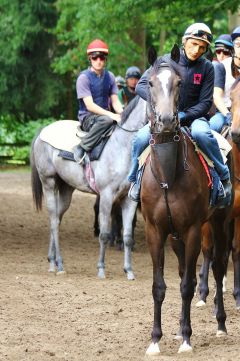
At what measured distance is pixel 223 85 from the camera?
39.8ft

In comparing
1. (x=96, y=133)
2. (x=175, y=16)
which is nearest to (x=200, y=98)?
(x=96, y=133)

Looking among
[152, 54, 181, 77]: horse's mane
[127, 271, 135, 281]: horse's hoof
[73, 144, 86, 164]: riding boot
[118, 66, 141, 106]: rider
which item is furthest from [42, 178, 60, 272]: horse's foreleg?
[152, 54, 181, 77]: horse's mane

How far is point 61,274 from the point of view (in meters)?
14.3

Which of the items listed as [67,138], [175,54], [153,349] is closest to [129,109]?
[67,138]

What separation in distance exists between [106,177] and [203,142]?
4735 millimetres

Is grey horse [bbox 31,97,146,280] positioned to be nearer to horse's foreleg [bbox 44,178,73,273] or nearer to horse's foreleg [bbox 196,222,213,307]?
horse's foreleg [bbox 44,178,73,273]

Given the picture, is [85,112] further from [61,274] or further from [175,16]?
[175,16]

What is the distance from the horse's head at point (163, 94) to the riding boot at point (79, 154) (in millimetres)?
5521

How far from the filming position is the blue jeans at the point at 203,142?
9594mm

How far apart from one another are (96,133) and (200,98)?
15.0 ft

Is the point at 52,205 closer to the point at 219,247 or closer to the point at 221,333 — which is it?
the point at 219,247

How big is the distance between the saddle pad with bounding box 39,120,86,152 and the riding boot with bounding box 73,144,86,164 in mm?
152

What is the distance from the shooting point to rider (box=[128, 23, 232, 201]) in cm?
966

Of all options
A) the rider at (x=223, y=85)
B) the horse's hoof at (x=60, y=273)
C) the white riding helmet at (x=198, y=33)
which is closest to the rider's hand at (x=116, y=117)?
the horse's hoof at (x=60, y=273)
